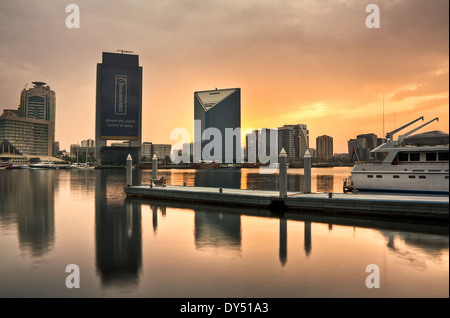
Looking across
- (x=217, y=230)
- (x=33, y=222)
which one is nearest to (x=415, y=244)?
(x=217, y=230)

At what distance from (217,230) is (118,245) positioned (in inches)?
302

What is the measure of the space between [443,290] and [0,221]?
3425 centimetres

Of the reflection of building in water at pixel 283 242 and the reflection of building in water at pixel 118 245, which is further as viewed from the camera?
the reflection of building in water at pixel 283 242

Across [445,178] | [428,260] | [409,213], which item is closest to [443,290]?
[428,260]

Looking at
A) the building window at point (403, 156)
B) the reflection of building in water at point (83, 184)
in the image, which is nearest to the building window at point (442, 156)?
the building window at point (403, 156)

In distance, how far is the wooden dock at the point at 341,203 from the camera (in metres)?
25.3

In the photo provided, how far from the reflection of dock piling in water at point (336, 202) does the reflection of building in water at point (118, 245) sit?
27.6ft

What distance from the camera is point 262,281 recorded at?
14156 millimetres

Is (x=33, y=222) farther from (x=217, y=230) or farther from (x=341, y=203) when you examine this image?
(x=341, y=203)

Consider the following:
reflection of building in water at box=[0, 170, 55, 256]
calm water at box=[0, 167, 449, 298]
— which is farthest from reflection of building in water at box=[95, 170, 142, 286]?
reflection of building in water at box=[0, 170, 55, 256]

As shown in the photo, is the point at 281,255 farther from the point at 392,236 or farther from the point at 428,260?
the point at 392,236

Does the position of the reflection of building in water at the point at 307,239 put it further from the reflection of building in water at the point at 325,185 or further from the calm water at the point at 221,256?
the reflection of building in water at the point at 325,185

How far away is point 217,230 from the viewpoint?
82.6ft

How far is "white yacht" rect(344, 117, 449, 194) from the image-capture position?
1318 inches
